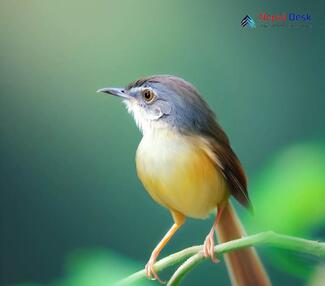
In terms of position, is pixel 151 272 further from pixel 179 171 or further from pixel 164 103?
pixel 164 103

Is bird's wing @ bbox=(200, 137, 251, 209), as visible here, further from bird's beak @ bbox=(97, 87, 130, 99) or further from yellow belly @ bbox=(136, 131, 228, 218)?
bird's beak @ bbox=(97, 87, 130, 99)

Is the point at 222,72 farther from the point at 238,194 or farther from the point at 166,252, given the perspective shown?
the point at 166,252

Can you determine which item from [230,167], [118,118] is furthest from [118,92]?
[230,167]

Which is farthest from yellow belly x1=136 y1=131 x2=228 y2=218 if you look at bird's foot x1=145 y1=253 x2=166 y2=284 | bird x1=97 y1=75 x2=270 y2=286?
bird's foot x1=145 y1=253 x2=166 y2=284

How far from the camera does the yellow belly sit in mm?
2170

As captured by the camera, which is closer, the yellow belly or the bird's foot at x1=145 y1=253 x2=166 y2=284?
the yellow belly

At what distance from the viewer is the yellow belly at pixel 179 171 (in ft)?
7.12

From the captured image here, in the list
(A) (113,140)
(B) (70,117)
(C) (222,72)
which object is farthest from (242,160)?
(B) (70,117)

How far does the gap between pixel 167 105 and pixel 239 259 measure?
1.93ft

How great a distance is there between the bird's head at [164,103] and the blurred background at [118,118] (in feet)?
0.20

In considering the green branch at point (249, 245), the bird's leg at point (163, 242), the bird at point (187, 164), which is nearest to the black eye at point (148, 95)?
the bird at point (187, 164)

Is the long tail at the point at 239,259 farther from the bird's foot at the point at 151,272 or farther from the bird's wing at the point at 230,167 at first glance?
the bird's foot at the point at 151,272

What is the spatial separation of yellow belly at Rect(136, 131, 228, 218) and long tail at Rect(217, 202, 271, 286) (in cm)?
9

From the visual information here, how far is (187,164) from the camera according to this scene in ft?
7.11
